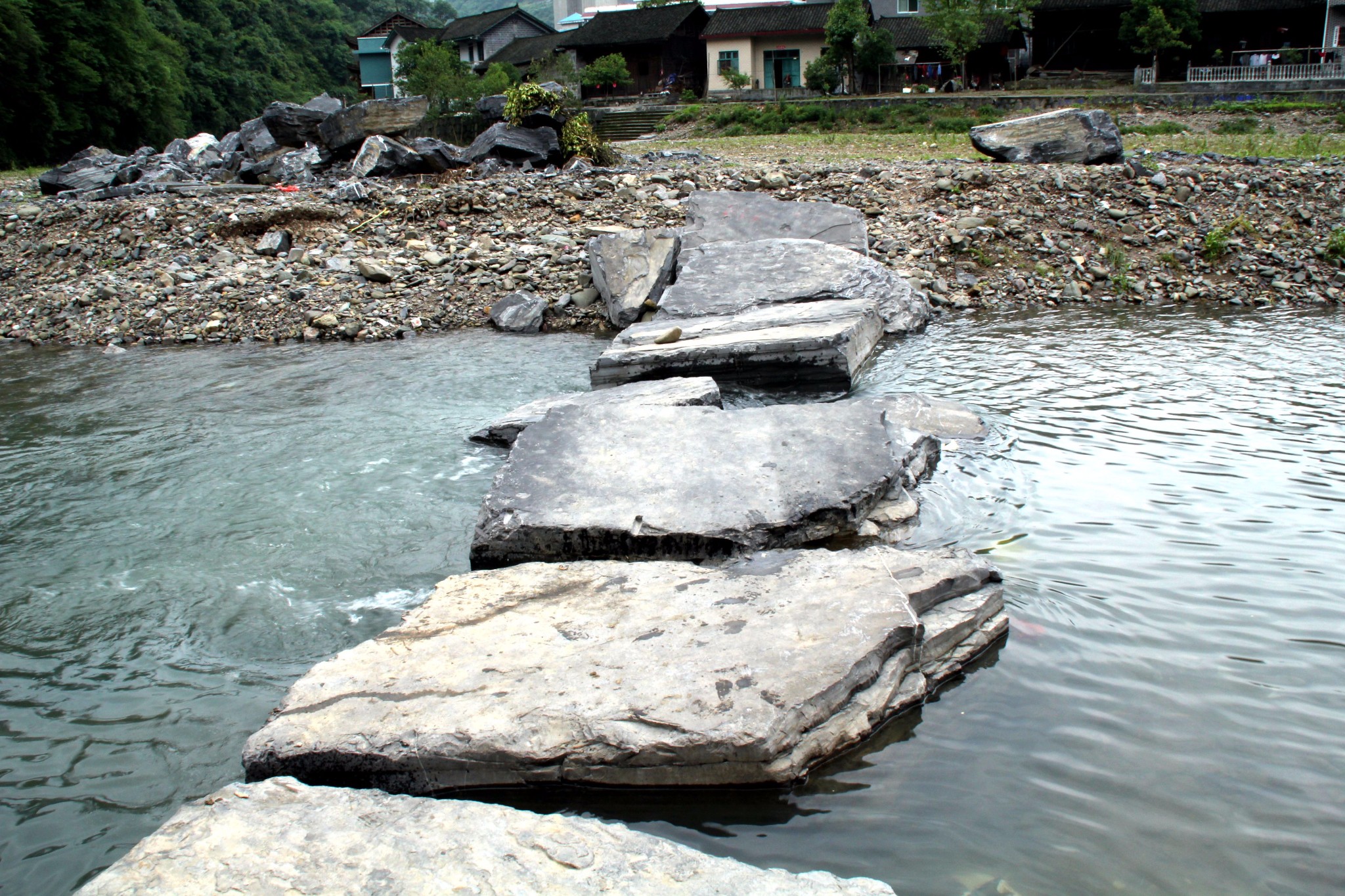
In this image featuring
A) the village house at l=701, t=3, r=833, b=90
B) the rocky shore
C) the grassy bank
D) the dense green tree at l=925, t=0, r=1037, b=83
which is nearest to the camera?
the rocky shore

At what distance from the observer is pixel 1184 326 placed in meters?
6.42

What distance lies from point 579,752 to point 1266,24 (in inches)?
1289

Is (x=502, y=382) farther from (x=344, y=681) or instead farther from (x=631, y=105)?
(x=631, y=105)

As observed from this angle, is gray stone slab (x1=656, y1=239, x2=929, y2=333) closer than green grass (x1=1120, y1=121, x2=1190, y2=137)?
Yes

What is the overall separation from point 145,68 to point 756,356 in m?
36.8

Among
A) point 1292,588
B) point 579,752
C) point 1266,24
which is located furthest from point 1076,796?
point 1266,24

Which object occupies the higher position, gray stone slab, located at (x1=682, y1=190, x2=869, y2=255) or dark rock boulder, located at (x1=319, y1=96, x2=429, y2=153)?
dark rock boulder, located at (x1=319, y1=96, x2=429, y2=153)

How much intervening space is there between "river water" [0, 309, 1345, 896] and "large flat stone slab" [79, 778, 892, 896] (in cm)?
22

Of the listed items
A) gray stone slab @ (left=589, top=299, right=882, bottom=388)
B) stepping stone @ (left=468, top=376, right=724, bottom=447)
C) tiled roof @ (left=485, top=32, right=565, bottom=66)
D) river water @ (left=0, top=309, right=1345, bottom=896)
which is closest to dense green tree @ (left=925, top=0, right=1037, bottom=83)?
tiled roof @ (left=485, top=32, right=565, bottom=66)

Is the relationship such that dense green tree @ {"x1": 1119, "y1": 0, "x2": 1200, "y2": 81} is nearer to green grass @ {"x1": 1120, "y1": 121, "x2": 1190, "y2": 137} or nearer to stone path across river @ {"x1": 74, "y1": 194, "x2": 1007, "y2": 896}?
green grass @ {"x1": 1120, "y1": 121, "x2": 1190, "y2": 137}

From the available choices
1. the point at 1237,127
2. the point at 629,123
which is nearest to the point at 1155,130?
the point at 1237,127

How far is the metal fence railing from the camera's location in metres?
22.0

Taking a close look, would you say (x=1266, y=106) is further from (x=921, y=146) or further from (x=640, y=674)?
(x=640, y=674)

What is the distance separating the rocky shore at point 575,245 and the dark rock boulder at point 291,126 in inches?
270
